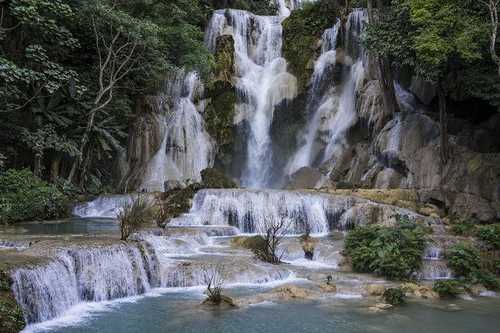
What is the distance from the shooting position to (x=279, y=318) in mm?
9375

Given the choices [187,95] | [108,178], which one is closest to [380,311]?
[108,178]

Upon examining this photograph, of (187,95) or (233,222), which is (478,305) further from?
(187,95)

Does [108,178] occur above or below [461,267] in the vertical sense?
above

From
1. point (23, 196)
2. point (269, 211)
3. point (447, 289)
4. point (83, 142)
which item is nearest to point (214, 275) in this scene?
point (447, 289)

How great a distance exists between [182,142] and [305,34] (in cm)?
1002

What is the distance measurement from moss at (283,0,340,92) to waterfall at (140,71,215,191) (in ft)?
19.0

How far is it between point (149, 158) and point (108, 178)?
2334 millimetres

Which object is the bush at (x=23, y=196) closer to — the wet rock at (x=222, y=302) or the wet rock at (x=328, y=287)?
the wet rock at (x=222, y=302)

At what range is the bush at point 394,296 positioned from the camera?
10289mm

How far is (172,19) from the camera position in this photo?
2520 centimetres

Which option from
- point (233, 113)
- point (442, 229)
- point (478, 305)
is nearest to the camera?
point (478, 305)

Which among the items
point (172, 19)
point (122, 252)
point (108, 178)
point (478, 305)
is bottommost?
point (478, 305)

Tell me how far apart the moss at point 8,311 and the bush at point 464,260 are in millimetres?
9795

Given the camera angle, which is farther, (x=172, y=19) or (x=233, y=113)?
(x=233, y=113)
